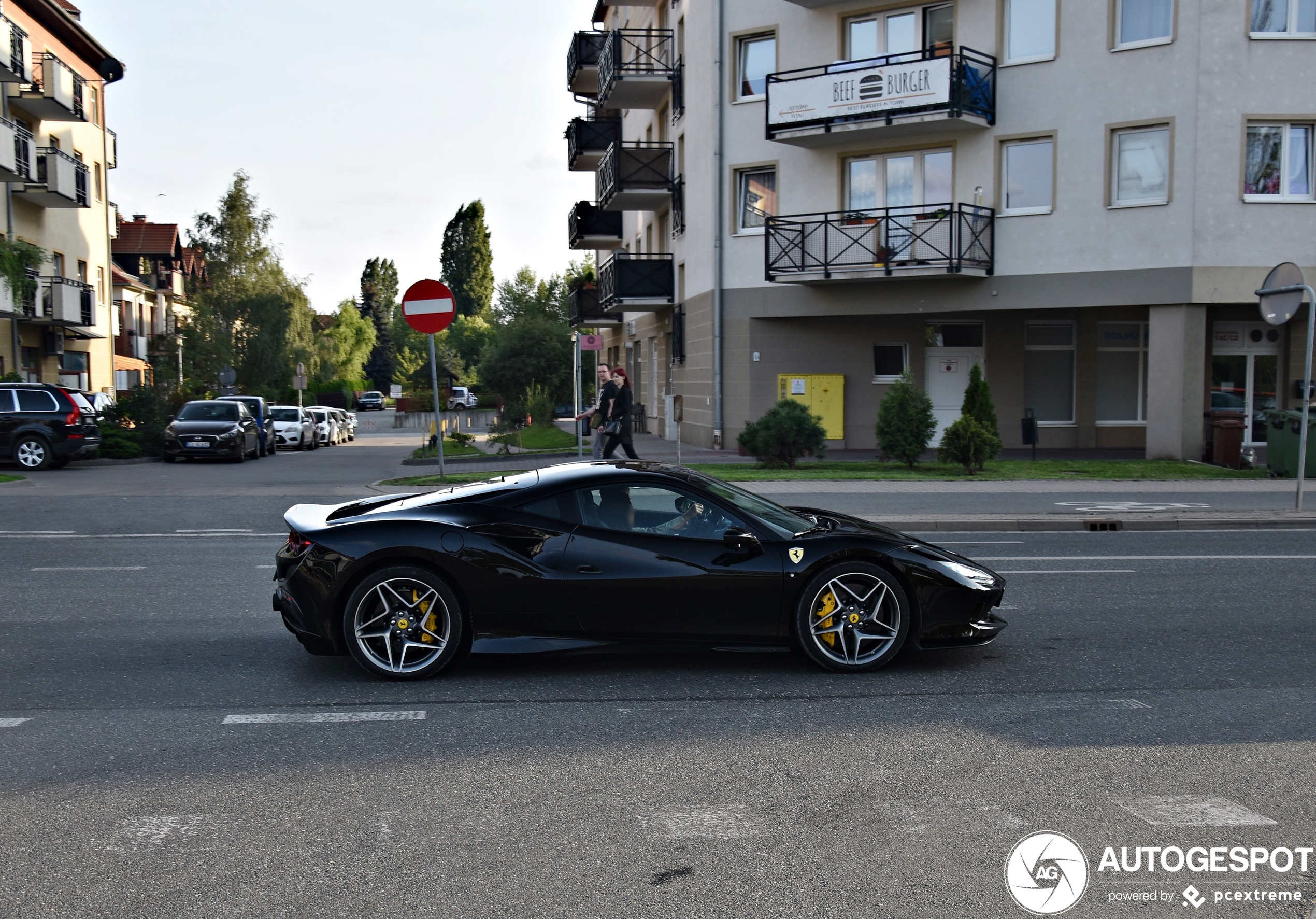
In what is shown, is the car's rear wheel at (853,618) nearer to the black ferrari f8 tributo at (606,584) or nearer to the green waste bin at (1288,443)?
the black ferrari f8 tributo at (606,584)

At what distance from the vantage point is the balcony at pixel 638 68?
3412cm

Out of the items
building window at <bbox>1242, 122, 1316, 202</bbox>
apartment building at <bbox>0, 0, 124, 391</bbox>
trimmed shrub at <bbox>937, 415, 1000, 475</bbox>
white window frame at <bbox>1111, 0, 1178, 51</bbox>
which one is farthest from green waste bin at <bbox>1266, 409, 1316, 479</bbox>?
apartment building at <bbox>0, 0, 124, 391</bbox>

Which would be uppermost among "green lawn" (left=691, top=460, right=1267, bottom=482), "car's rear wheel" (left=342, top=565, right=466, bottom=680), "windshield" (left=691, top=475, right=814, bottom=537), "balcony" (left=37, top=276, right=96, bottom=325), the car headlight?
"balcony" (left=37, top=276, right=96, bottom=325)

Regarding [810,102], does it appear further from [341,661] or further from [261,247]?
[261,247]

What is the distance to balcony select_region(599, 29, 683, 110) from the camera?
34.1 m

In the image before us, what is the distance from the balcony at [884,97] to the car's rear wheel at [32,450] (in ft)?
55.4

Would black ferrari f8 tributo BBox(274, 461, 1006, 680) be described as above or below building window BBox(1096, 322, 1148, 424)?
below

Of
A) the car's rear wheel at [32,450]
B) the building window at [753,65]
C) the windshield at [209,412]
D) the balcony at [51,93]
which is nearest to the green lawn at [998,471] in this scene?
the building window at [753,65]

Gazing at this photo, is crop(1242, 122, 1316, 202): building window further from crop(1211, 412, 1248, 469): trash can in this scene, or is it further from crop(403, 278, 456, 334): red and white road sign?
crop(403, 278, 456, 334): red and white road sign

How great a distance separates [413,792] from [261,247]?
6360 cm

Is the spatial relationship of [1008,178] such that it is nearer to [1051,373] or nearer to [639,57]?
[1051,373]

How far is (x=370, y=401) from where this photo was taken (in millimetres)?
101438

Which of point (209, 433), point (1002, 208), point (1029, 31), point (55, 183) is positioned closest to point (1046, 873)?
point (1002, 208)

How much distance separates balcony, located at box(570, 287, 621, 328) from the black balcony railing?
802cm
